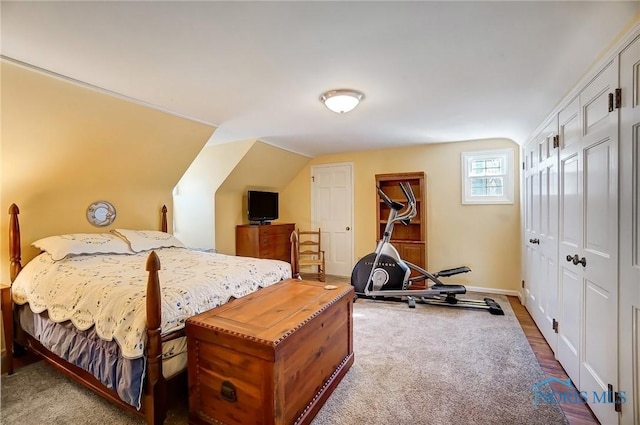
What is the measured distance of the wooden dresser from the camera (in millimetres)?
4637

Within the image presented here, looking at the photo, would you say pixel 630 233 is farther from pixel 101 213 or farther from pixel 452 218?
pixel 101 213

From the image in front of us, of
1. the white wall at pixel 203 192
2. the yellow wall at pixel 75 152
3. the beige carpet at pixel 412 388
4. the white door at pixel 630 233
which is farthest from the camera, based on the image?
the white wall at pixel 203 192

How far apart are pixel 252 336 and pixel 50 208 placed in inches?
104

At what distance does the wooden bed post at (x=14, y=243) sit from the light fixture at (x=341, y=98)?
2.79 m

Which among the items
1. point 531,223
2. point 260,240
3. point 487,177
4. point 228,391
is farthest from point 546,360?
point 260,240

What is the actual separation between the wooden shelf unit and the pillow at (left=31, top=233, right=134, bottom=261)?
11.0ft

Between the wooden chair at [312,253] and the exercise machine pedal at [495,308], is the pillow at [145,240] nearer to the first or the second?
the wooden chair at [312,253]

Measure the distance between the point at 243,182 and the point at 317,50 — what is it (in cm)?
327

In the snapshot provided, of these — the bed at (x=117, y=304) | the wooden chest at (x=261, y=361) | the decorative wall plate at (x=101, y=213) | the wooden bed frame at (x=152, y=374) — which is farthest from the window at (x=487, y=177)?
the decorative wall plate at (x=101, y=213)

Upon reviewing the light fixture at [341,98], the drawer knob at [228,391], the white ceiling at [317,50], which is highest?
the white ceiling at [317,50]

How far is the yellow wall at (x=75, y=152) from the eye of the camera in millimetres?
2176

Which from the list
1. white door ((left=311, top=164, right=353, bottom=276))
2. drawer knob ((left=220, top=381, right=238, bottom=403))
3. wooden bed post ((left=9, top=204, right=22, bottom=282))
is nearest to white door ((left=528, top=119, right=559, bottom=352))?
drawer knob ((left=220, top=381, right=238, bottom=403))

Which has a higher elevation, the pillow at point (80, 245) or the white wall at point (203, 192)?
the white wall at point (203, 192)

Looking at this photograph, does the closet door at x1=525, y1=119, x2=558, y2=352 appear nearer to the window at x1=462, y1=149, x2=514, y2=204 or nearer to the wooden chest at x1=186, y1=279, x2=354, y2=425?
the window at x1=462, y1=149, x2=514, y2=204
